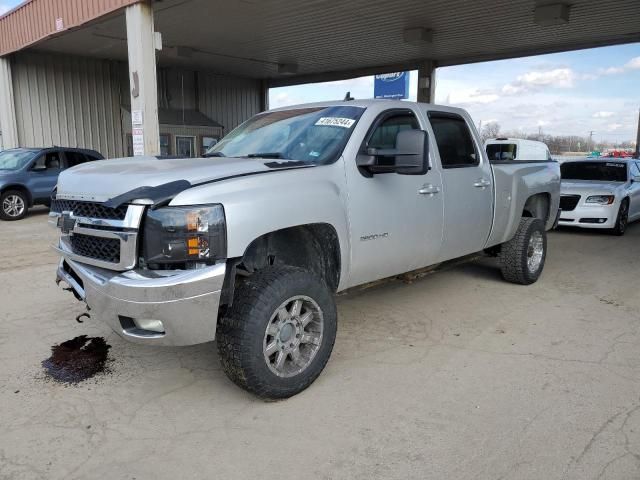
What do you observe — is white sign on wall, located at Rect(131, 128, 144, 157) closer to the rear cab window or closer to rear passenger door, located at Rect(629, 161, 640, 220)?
the rear cab window

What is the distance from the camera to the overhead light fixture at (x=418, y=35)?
1463cm

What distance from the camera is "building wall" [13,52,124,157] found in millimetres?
18109

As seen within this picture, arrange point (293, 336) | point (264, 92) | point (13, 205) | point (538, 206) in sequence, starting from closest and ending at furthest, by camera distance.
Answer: point (293, 336)
point (538, 206)
point (13, 205)
point (264, 92)

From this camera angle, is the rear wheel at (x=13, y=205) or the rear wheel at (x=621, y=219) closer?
the rear wheel at (x=621, y=219)

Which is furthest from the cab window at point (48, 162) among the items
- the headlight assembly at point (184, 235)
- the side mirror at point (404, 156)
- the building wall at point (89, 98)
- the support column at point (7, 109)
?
the headlight assembly at point (184, 235)

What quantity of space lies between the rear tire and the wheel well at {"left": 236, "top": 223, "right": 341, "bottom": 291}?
309 cm

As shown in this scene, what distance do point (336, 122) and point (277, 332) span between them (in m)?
1.77

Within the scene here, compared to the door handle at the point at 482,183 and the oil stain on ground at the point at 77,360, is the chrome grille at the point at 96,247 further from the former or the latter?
A: the door handle at the point at 482,183

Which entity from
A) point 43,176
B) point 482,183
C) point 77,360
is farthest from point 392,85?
point 77,360

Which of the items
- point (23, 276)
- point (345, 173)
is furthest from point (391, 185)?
point (23, 276)

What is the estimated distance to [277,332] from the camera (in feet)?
11.1

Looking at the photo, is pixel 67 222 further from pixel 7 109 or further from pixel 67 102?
pixel 67 102

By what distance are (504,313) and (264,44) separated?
14086mm

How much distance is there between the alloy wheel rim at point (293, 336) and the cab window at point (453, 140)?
7.11 feet
